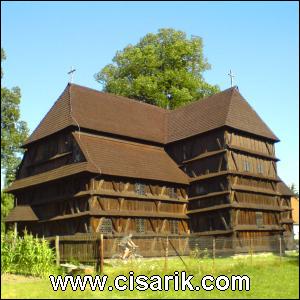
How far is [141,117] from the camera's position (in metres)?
36.2

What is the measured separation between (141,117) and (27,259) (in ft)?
66.5

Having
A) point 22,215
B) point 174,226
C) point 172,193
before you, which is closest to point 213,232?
point 174,226

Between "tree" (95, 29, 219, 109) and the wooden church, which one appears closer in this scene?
the wooden church

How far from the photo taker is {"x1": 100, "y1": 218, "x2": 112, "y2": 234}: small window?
2648cm

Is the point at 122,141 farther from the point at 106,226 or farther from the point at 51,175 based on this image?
the point at 106,226

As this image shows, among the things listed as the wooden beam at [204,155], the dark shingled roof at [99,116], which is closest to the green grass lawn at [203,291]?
the wooden beam at [204,155]

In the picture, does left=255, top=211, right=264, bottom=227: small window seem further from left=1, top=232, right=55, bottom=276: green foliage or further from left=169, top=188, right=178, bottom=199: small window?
left=1, top=232, right=55, bottom=276: green foliage

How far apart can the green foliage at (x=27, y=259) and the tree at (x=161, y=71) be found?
30.6 m

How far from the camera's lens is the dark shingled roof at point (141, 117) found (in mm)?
31281

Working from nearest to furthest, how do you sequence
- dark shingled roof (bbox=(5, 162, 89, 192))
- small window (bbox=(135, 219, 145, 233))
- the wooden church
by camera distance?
dark shingled roof (bbox=(5, 162, 89, 192))
the wooden church
small window (bbox=(135, 219, 145, 233))

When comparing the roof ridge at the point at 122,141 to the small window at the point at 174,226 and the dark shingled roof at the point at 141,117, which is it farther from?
the small window at the point at 174,226

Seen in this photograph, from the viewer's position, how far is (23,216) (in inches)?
1170

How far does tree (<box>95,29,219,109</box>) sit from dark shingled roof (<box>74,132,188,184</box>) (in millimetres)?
14531

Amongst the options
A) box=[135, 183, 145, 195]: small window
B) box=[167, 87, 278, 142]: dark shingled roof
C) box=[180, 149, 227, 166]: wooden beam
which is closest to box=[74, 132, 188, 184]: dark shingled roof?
box=[135, 183, 145, 195]: small window
